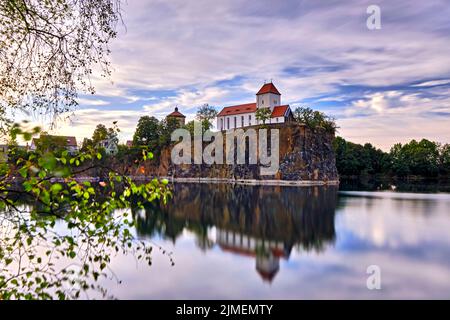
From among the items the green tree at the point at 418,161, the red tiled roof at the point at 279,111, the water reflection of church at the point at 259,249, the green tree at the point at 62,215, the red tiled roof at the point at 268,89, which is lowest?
the water reflection of church at the point at 259,249

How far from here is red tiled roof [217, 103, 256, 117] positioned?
5647 cm

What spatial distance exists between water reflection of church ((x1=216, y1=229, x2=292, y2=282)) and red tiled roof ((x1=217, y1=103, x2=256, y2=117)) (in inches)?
1713

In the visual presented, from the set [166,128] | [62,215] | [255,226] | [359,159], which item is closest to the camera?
[62,215]

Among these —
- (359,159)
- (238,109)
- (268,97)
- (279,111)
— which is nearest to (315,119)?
(279,111)

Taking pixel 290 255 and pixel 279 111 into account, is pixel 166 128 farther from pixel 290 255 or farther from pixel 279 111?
pixel 290 255

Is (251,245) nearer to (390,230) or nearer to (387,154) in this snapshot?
(390,230)

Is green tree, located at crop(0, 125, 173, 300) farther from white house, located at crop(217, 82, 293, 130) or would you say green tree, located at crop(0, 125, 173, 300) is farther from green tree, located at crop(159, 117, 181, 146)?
green tree, located at crop(159, 117, 181, 146)

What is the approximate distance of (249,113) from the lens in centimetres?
5634

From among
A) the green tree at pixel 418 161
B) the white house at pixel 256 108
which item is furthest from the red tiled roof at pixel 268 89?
the green tree at pixel 418 161

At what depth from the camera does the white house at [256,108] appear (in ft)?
166

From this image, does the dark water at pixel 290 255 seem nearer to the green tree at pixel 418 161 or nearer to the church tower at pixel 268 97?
the church tower at pixel 268 97

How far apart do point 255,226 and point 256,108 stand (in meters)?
40.9

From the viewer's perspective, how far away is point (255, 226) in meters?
15.8

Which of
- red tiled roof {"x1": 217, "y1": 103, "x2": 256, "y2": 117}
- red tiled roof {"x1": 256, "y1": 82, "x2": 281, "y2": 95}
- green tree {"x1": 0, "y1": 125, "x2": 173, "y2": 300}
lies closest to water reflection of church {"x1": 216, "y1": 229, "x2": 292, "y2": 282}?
green tree {"x1": 0, "y1": 125, "x2": 173, "y2": 300}
